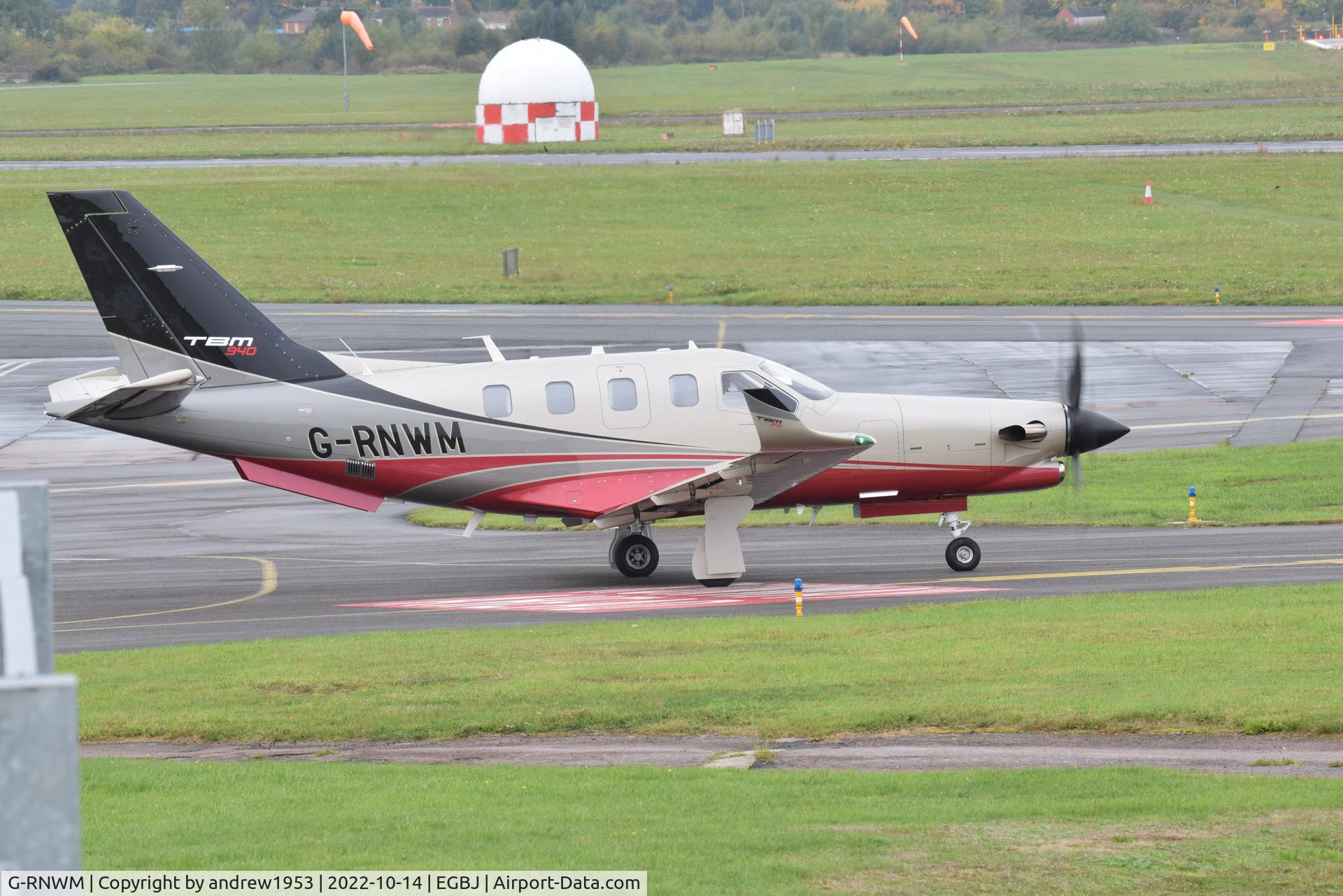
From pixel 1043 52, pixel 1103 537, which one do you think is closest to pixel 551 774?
pixel 1103 537

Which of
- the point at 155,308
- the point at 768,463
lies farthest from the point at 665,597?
the point at 155,308

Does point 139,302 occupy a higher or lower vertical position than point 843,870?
higher

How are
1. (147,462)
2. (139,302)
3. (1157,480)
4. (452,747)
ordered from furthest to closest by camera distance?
(147,462), (1157,480), (139,302), (452,747)

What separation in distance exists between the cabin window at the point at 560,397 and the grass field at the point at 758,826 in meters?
10.9

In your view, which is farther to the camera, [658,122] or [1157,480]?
[658,122]

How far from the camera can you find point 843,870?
9.18 metres

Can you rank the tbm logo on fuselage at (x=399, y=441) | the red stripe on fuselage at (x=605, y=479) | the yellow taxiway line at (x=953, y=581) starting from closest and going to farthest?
1. the yellow taxiway line at (x=953, y=581)
2. the tbm logo on fuselage at (x=399, y=441)
3. the red stripe on fuselage at (x=605, y=479)

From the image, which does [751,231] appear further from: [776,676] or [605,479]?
[776,676]

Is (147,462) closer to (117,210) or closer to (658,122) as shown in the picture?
(117,210)

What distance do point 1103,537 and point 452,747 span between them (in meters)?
14.9

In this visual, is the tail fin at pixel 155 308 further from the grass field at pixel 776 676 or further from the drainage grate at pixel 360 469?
the grass field at pixel 776 676

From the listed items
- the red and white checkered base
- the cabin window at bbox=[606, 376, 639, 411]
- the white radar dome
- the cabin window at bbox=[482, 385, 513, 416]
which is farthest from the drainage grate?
the white radar dome

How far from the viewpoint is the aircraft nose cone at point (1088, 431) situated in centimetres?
2377

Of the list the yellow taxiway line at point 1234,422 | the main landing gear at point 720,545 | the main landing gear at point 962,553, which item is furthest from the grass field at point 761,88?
the main landing gear at point 962,553
